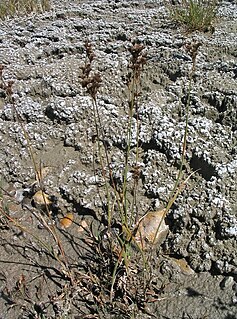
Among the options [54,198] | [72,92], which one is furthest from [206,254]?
[72,92]

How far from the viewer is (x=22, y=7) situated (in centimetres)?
522

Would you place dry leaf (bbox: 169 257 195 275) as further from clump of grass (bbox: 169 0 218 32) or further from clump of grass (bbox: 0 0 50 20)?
clump of grass (bbox: 0 0 50 20)

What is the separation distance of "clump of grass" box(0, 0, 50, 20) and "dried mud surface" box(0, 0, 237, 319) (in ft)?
2.92

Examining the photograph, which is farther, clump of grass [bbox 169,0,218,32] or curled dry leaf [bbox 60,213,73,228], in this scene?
clump of grass [bbox 169,0,218,32]

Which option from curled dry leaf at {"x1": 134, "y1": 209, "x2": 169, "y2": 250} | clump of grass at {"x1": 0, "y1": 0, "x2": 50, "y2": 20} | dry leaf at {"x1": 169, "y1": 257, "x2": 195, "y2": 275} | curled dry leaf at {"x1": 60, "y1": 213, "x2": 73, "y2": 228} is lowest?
dry leaf at {"x1": 169, "y1": 257, "x2": 195, "y2": 275}

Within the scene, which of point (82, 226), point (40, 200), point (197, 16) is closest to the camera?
point (82, 226)

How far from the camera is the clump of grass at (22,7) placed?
5156 millimetres

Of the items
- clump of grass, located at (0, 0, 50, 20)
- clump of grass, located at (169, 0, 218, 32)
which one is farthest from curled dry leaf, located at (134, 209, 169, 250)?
clump of grass, located at (0, 0, 50, 20)

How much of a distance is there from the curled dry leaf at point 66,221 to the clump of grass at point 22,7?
3.14 m

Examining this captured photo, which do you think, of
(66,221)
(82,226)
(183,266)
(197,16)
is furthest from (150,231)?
(197,16)

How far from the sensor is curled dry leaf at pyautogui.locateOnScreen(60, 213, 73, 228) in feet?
9.41

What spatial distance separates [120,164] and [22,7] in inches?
122

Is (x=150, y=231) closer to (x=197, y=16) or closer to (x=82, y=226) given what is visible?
(x=82, y=226)

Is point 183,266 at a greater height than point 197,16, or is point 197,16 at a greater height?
point 197,16
